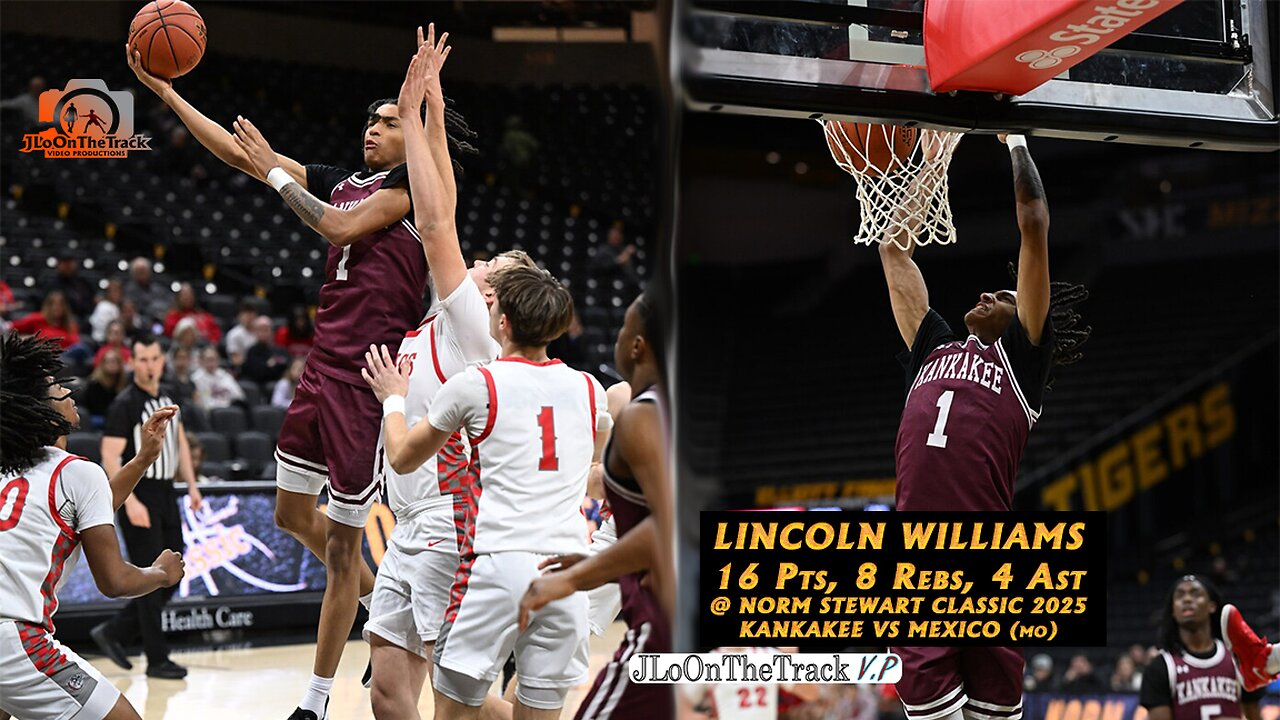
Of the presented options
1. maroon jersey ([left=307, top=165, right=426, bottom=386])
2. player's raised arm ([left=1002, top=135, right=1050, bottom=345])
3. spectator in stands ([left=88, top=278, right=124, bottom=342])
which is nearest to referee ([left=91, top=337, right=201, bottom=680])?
maroon jersey ([left=307, top=165, right=426, bottom=386])

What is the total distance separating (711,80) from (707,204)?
39.9 feet

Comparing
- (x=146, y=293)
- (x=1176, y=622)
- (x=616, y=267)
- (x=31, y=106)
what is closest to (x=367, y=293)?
(x=31, y=106)

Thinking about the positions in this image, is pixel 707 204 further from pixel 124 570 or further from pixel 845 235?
pixel 124 570

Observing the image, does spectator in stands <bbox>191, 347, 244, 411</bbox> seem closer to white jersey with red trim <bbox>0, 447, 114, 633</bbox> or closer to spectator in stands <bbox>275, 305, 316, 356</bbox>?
spectator in stands <bbox>275, 305, 316, 356</bbox>

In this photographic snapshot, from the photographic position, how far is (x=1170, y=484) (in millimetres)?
14367

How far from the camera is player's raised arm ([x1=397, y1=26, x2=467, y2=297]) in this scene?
3.91 m

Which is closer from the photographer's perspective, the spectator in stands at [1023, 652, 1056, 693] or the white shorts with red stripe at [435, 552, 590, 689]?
the white shorts with red stripe at [435, 552, 590, 689]

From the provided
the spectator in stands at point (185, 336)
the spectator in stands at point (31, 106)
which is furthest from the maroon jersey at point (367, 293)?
the spectator in stands at point (185, 336)

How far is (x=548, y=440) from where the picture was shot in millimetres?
3375

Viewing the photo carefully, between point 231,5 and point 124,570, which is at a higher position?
point 231,5

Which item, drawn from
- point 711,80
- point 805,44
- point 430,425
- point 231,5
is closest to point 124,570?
point 430,425

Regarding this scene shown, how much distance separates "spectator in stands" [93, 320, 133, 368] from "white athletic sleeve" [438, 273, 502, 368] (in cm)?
441

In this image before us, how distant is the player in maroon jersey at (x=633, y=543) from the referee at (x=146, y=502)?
11.5 ft

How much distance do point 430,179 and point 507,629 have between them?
141cm
